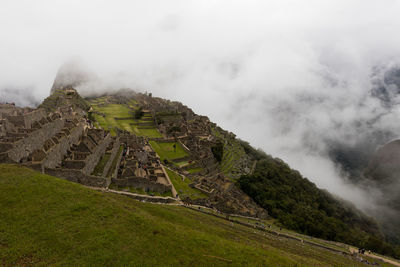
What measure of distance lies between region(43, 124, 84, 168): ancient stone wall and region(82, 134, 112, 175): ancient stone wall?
12.1 ft

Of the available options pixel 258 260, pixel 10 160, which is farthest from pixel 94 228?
pixel 10 160

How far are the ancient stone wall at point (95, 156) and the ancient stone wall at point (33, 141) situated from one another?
22.0ft

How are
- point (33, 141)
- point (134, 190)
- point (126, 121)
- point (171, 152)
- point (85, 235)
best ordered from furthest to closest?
point (126, 121) < point (171, 152) < point (134, 190) < point (33, 141) < point (85, 235)

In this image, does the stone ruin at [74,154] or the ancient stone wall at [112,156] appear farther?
the ancient stone wall at [112,156]

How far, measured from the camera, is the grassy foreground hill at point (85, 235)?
Answer: 507 inches

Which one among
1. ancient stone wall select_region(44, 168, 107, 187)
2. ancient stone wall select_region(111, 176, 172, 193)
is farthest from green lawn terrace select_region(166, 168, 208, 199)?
ancient stone wall select_region(44, 168, 107, 187)

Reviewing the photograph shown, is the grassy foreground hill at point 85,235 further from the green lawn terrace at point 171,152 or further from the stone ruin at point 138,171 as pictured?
the green lawn terrace at point 171,152

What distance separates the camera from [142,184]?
3328 cm

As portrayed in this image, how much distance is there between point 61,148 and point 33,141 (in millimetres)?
3331

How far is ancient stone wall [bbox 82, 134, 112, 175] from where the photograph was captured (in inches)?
A: 1160

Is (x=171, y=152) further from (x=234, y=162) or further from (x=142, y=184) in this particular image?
(x=142, y=184)

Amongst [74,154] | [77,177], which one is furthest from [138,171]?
[77,177]

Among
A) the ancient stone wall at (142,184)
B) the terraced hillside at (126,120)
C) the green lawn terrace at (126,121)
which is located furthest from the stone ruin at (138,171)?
the terraced hillside at (126,120)

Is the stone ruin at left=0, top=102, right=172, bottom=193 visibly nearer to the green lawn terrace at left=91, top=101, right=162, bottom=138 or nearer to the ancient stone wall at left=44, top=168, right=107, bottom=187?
the ancient stone wall at left=44, top=168, right=107, bottom=187
